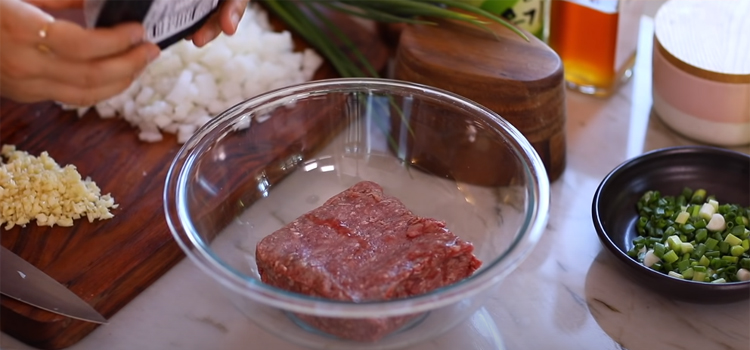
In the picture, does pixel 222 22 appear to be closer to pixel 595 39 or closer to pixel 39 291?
pixel 39 291

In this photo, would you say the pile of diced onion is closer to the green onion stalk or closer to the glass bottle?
the green onion stalk

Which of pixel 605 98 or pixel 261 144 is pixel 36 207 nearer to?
pixel 261 144

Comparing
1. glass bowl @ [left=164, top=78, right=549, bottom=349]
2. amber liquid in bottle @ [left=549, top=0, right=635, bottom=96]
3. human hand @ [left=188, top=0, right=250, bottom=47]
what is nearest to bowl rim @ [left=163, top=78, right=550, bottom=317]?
glass bowl @ [left=164, top=78, right=549, bottom=349]

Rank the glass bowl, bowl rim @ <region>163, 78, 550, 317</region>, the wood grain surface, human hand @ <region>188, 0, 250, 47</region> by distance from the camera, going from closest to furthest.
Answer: bowl rim @ <region>163, 78, 550, 317</region>, the glass bowl, human hand @ <region>188, 0, 250, 47</region>, the wood grain surface

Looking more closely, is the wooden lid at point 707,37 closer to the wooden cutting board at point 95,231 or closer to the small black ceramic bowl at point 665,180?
the small black ceramic bowl at point 665,180

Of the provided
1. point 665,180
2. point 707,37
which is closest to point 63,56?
point 665,180

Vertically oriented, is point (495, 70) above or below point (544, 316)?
above

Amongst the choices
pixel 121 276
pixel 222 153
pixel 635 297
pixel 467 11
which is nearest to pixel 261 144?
pixel 222 153
